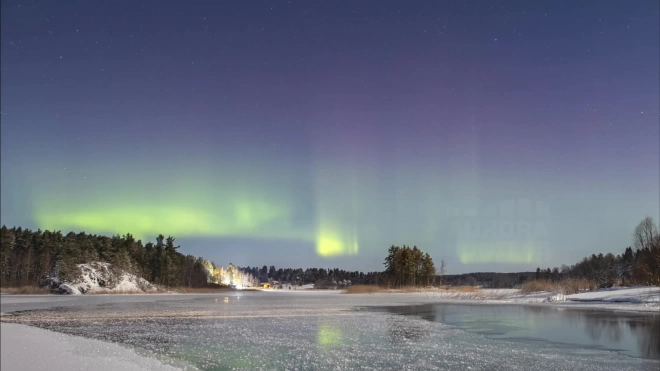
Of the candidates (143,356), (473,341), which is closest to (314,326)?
(473,341)

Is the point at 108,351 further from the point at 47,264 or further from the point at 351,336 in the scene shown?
the point at 47,264

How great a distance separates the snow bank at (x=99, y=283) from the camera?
6769cm

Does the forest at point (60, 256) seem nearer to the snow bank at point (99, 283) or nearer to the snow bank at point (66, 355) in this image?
the snow bank at point (99, 283)

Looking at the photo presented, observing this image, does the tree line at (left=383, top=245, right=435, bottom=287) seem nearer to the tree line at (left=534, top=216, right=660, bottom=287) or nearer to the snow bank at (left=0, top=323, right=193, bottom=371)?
the tree line at (left=534, top=216, right=660, bottom=287)

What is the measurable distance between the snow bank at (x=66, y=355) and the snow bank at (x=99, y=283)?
196ft

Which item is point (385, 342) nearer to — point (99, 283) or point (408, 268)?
point (99, 283)

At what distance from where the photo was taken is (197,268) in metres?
154

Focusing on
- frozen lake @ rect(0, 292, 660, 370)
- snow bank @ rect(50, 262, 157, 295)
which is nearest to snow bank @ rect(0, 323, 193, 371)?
frozen lake @ rect(0, 292, 660, 370)

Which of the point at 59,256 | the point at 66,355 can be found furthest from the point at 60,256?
the point at 66,355

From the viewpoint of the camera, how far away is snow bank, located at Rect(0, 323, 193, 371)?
416 inches

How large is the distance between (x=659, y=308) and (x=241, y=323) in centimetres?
2739

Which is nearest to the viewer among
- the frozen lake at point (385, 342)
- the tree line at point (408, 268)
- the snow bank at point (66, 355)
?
the snow bank at point (66, 355)

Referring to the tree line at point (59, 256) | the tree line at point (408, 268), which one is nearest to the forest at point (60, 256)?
the tree line at point (59, 256)

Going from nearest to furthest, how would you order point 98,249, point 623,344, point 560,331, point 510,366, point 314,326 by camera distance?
point 510,366
point 623,344
point 560,331
point 314,326
point 98,249
